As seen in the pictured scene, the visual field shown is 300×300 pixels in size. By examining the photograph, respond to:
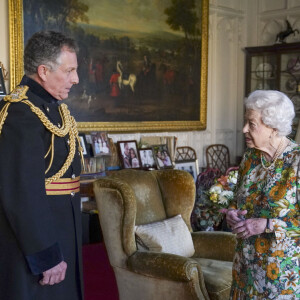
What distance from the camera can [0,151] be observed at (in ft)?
6.52

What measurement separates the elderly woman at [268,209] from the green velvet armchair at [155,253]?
0.67 metres

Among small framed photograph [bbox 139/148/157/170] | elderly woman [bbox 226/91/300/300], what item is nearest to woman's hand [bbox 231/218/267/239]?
elderly woman [bbox 226/91/300/300]

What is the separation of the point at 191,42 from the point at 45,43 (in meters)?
5.47

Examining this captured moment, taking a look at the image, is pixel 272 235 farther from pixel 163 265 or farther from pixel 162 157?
pixel 162 157

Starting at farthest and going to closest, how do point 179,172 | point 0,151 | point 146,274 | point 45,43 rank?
point 179,172 → point 146,274 → point 45,43 → point 0,151

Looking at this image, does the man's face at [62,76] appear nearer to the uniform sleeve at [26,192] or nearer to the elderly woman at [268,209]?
the uniform sleeve at [26,192]

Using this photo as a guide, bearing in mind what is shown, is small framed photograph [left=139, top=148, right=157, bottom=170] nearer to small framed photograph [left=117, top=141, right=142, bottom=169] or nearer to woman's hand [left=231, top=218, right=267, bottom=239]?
small framed photograph [left=117, top=141, right=142, bottom=169]

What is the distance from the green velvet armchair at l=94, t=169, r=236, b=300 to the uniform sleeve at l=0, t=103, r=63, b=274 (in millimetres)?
1234

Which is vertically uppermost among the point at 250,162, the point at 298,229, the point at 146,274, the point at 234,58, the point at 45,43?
the point at 234,58

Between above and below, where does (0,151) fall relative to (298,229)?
above

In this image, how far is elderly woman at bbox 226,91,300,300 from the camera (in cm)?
227

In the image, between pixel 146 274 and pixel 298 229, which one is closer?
pixel 298 229

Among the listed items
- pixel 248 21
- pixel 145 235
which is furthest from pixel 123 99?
pixel 145 235

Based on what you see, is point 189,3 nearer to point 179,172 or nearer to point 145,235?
point 179,172
